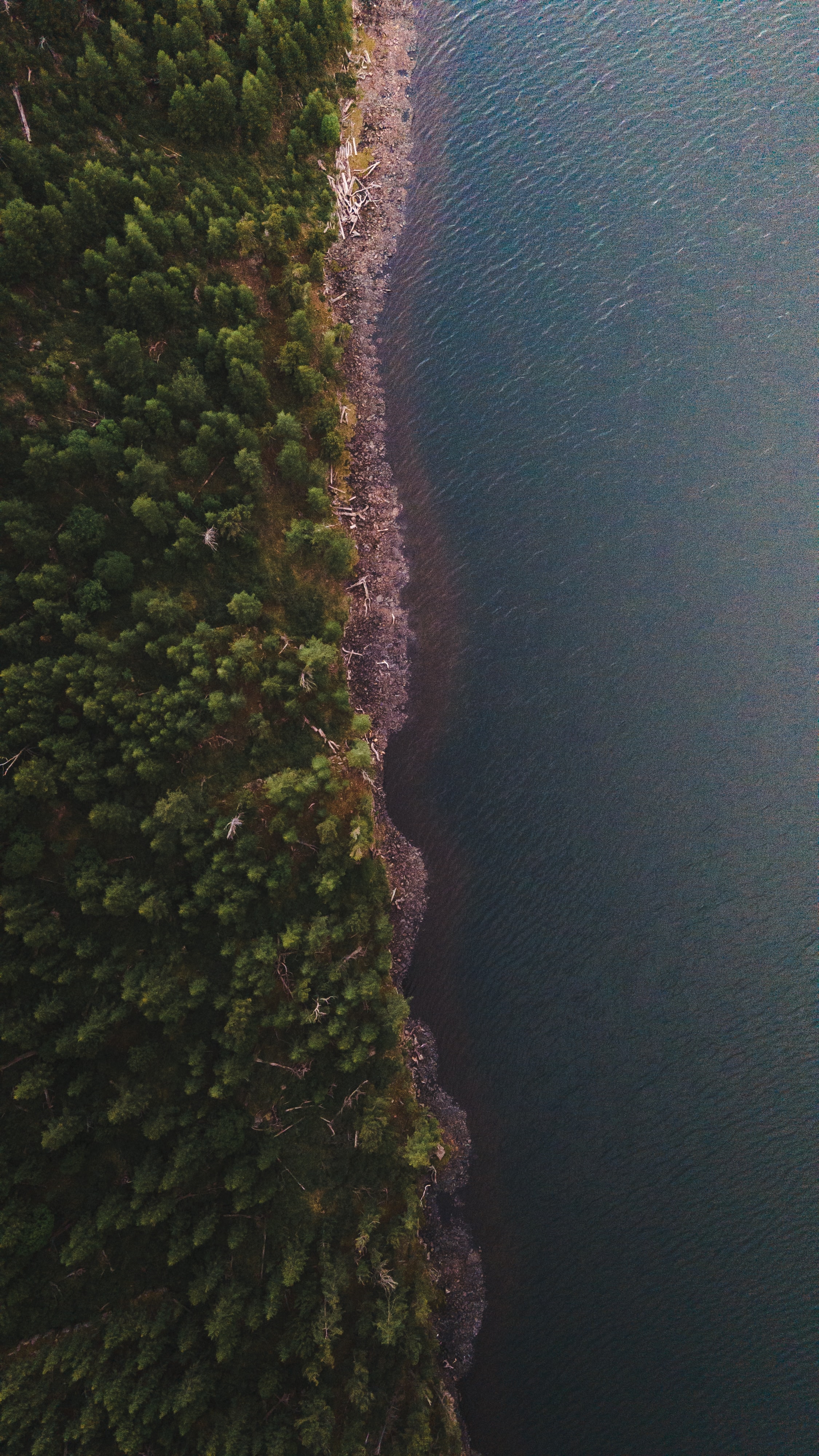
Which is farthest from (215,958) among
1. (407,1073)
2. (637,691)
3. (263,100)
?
(263,100)

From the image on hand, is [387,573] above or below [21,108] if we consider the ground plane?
below

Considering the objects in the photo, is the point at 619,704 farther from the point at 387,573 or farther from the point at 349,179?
the point at 349,179

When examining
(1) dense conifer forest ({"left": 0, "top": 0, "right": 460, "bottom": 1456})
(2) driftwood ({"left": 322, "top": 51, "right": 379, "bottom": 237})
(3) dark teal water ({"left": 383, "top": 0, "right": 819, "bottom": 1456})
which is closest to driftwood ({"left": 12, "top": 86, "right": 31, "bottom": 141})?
(1) dense conifer forest ({"left": 0, "top": 0, "right": 460, "bottom": 1456})

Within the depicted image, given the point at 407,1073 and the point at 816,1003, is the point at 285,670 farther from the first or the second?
the point at 816,1003

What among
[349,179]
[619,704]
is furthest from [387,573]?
[349,179]

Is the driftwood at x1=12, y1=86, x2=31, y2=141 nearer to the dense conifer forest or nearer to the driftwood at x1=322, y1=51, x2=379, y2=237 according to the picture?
the dense conifer forest

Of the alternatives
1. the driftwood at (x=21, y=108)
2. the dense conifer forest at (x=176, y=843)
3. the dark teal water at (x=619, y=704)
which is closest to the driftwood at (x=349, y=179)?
the dark teal water at (x=619, y=704)
